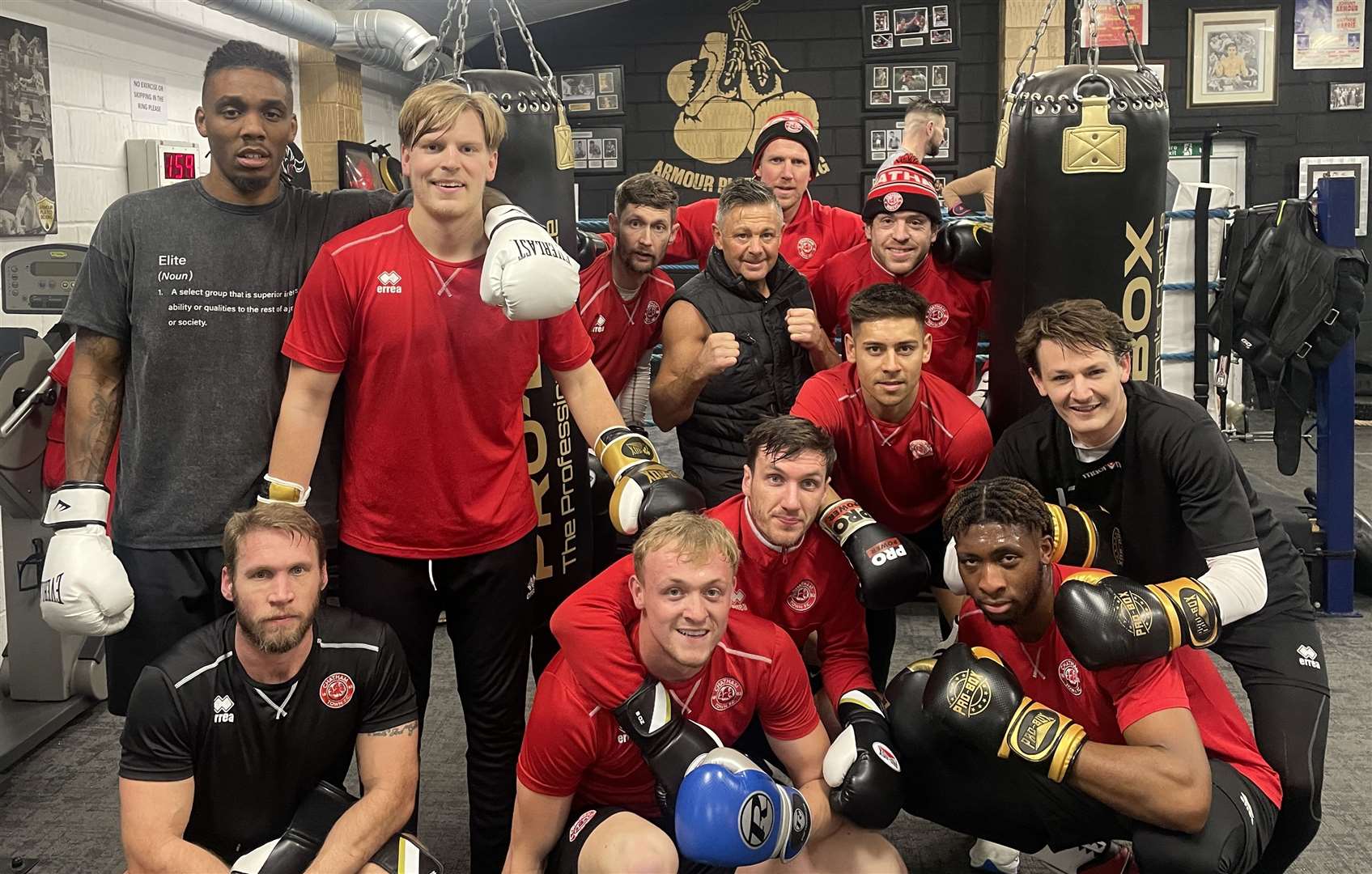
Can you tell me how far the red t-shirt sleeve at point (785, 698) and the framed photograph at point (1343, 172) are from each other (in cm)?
817

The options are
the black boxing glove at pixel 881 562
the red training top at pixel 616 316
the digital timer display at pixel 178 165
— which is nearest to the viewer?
the black boxing glove at pixel 881 562

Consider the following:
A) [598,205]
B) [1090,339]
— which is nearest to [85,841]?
[1090,339]

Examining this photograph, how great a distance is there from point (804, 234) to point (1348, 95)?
22.9 feet

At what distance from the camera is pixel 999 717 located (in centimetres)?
226

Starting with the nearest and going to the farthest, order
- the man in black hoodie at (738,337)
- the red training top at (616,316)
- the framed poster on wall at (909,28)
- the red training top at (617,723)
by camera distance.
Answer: the red training top at (617,723), the man in black hoodie at (738,337), the red training top at (616,316), the framed poster on wall at (909,28)

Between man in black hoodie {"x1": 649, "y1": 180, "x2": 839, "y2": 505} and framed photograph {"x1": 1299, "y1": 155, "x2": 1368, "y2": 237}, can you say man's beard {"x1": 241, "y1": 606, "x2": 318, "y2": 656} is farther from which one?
framed photograph {"x1": 1299, "y1": 155, "x2": 1368, "y2": 237}

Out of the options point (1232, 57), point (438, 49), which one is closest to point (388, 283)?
point (438, 49)

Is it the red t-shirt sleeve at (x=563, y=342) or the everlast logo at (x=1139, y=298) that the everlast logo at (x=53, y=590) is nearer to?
the red t-shirt sleeve at (x=563, y=342)

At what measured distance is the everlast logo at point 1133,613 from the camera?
222 cm

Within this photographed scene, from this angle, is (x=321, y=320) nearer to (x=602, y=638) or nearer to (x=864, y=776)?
(x=602, y=638)

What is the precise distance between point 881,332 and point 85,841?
245 centimetres

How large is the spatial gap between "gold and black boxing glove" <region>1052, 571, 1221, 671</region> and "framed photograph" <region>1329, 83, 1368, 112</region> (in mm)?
8177

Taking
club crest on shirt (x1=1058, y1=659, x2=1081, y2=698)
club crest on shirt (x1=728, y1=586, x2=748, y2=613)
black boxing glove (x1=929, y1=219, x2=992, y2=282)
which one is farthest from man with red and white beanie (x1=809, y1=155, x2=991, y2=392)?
club crest on shirt (x1=1058, y1=659, x2=1081, y2=698)

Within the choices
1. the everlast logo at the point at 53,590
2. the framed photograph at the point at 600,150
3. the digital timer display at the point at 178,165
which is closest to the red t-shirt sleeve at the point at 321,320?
the everlast logo at the point at 53,590
